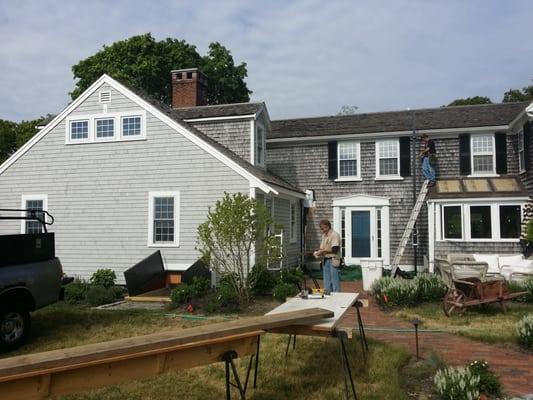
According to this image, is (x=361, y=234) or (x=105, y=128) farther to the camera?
(x=361, y=234)

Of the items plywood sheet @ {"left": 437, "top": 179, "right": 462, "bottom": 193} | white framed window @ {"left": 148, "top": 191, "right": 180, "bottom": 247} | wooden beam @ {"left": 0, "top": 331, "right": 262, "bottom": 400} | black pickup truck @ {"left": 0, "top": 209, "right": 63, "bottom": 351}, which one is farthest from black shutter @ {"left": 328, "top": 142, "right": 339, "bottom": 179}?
wooden beam @ {"left": 0, "top": 331, "right": 262, "bottom": 400}

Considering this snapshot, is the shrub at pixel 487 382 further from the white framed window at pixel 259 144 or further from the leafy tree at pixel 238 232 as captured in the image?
the white framed window at pixel 259 144

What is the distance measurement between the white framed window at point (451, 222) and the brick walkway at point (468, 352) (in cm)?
843

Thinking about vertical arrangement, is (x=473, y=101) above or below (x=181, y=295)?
above

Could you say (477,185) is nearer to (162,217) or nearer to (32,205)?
(162,217)

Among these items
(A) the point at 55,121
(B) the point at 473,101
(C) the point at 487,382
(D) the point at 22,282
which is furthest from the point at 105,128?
(B) the point at 473,101

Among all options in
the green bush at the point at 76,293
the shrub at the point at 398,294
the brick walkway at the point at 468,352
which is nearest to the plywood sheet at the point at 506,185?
the shrub at the point at 398,294

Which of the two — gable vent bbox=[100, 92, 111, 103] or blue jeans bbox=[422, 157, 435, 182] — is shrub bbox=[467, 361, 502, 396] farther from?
gable vent bbox=[100, 92, 111, 103]

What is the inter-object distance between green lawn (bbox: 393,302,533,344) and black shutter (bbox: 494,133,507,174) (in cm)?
781

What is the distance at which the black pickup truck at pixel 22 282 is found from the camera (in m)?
7.42

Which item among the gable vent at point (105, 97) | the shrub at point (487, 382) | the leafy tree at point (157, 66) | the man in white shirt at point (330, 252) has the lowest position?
the shrub at point (487, 382)

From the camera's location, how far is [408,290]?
10367 mm

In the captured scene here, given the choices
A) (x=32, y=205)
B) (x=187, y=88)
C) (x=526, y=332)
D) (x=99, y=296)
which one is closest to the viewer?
(x=526, y=332)

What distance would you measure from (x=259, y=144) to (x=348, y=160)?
3855 mm
